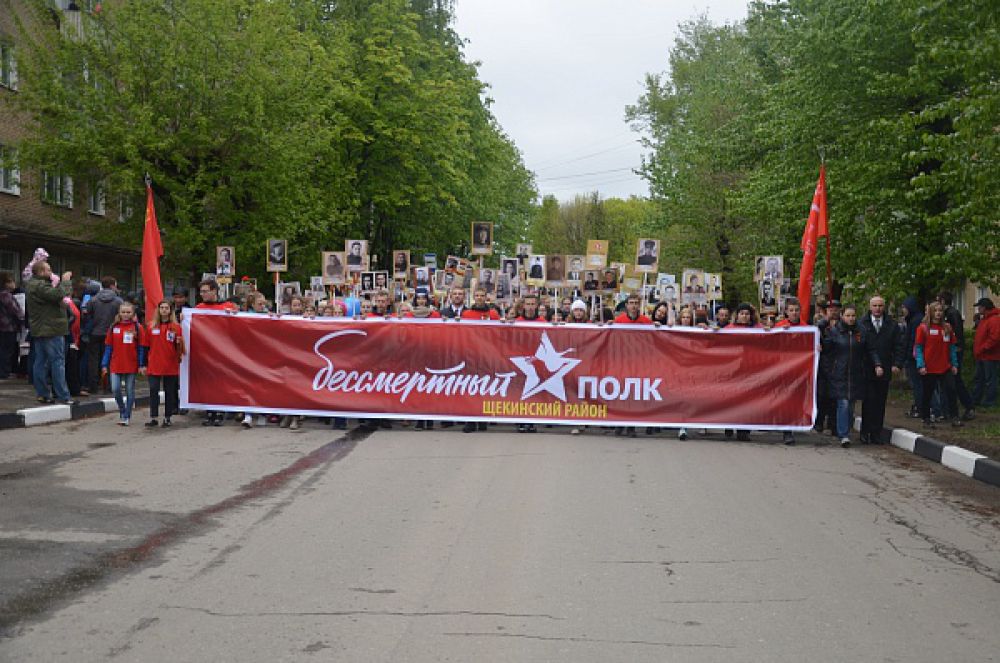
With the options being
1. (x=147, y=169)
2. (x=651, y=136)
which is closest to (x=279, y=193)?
(x=147, y=169)

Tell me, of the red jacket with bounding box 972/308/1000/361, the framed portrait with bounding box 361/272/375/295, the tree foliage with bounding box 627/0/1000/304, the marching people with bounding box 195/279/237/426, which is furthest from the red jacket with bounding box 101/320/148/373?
the red jacket with bounding box 972/308/1000/361

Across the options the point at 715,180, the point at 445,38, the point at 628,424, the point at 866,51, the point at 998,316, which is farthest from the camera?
the point at 445,38

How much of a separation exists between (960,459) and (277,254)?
634 inches

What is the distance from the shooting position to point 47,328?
15383 millimetres

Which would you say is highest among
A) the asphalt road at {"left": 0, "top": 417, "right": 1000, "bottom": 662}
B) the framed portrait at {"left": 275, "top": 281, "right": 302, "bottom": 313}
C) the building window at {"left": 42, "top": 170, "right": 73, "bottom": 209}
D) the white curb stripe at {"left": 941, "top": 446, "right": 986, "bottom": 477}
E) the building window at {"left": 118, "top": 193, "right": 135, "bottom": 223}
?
the building window at {"left": 42, "top": 170, "right": 73, "bottom": 209}

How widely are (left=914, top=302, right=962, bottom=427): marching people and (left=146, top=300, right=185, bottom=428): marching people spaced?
10.7m

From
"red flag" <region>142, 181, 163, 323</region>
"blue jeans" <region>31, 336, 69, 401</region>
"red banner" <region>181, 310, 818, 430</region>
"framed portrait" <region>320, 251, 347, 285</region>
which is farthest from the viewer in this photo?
"framed portrait" <region>320, 251, 347, 285</region>

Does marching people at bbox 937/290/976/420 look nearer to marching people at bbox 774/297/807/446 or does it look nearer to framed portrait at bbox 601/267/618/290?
marching people at bbox 774/297/807/446

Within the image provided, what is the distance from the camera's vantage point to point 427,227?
138ft

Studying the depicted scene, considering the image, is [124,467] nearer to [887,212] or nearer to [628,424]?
[628,424]

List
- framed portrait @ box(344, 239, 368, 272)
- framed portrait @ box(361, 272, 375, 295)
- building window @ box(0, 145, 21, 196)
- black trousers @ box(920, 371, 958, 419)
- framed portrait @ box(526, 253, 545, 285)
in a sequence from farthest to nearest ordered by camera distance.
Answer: framed portrait @ box(361, 272, 375, 295) < building window @ box(0, 145, 21, 196) < framed portrait @ box(344, 239, 368, 272) < framed portrait @ box(526, 253, 545, 285) < black trousers @ box(920, 371, 958, 419)

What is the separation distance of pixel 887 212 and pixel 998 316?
16.9 feet

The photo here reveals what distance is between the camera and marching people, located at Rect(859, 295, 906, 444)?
14.5 metres

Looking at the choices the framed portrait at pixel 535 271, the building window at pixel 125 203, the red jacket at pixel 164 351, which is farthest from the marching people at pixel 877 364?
the building window at pixel 125 203
